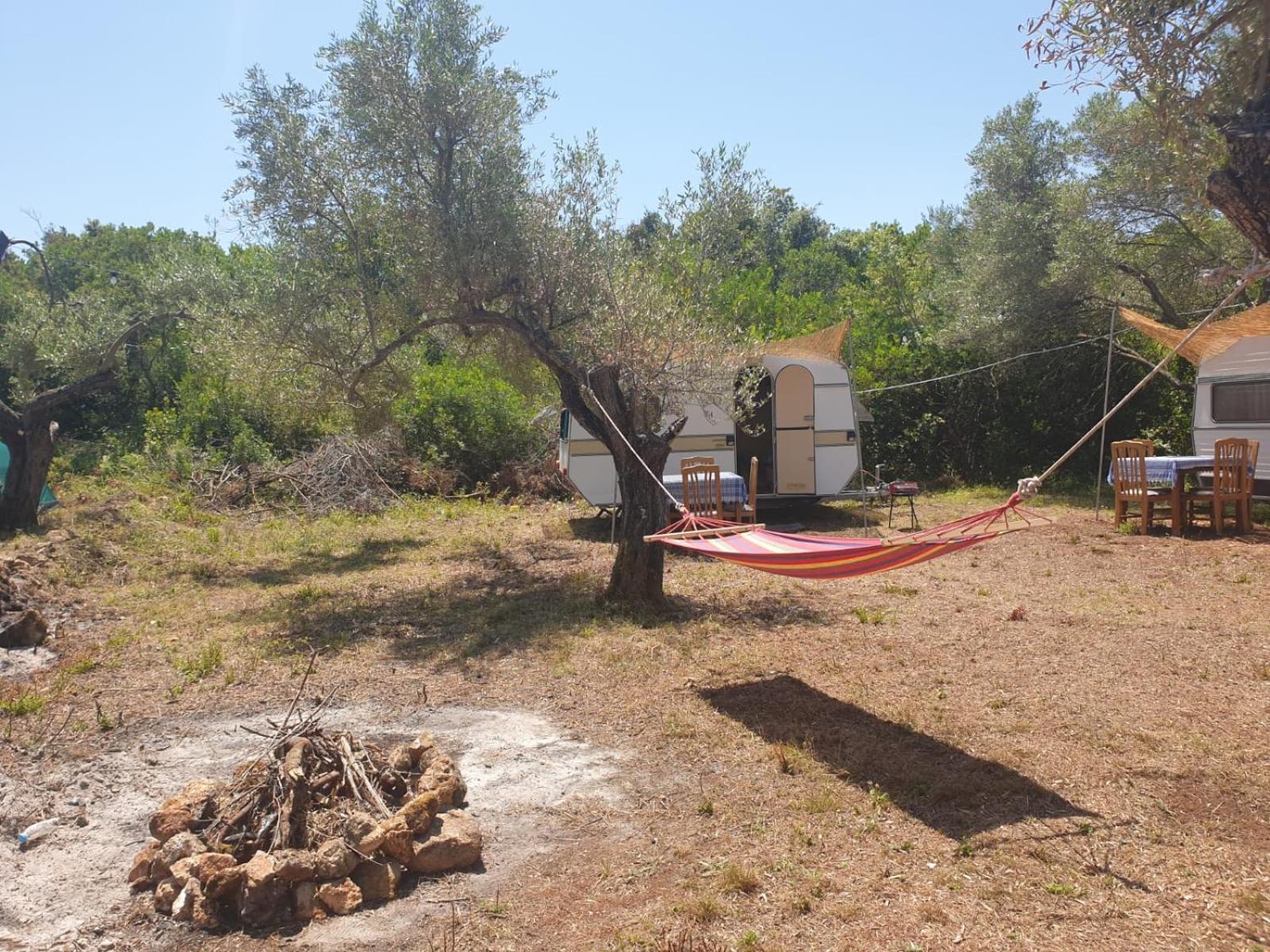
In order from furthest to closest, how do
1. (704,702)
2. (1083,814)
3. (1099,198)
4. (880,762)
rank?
(1099,198) → (704,702) → (880,762) → (1083,814)

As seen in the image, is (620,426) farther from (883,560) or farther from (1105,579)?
(1105,579)

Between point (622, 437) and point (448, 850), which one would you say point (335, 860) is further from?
point (622, 437)

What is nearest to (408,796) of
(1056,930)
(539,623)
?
(1056,930)

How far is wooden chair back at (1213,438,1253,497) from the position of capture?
33.3 feet

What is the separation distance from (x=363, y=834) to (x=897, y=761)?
2.33 metres

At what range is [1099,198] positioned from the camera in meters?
13.2

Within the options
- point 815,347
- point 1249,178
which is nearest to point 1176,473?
point 815,347

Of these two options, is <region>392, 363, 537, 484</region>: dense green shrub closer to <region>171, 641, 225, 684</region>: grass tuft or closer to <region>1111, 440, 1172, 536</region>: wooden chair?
<region>1111, 440, 1172, 536</region>: wooden chair

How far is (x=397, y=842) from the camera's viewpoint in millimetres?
3457

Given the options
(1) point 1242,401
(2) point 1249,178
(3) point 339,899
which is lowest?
(3) point 339,899

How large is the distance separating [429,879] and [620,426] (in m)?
4.82

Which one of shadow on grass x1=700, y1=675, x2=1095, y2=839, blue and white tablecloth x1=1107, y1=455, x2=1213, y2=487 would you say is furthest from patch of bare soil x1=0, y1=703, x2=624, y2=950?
blue and white tablecloth x1=1107, y1=455, x2=1213, y2=487

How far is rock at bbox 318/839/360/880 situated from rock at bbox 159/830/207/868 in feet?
1.51

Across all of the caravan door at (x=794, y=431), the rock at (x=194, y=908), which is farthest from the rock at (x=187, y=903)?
the caravan door at (x=794, y=431)
